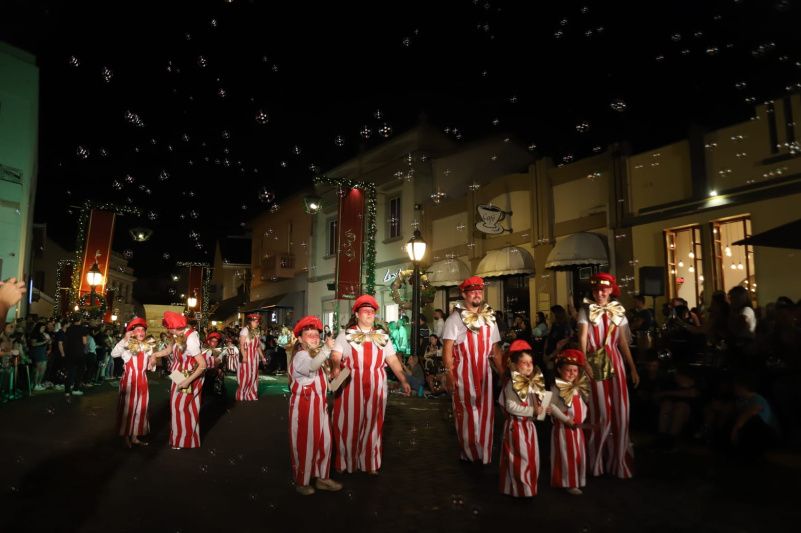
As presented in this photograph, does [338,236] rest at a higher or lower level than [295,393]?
higher

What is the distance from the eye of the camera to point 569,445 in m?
5.04

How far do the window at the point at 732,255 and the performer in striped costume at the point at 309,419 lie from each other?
10682 millimetres

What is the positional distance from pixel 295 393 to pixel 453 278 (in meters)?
Result: 14.2

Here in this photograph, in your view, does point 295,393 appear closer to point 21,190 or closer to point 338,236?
point 338,236

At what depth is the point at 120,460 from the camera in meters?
6.68

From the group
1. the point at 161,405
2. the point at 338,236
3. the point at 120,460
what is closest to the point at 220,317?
the point at 338,236

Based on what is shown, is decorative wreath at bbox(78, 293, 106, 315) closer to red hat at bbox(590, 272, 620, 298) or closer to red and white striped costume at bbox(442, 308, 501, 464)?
red and white striped costume at bbox(442, 308, 501, 464)

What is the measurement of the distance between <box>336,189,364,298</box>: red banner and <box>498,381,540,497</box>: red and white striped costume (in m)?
14.0

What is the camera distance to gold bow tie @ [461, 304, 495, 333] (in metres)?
6.03

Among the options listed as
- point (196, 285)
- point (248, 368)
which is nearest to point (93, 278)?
point (248, 368)

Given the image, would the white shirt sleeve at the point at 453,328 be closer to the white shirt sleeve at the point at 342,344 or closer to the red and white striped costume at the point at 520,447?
the white shirt sleeve at the point at 342,344

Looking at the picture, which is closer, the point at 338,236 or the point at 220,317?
the point at 338,236

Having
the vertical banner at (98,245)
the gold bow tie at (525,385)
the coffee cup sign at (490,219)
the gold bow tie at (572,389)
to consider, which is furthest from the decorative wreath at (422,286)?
the gold bow tie at (525,385)

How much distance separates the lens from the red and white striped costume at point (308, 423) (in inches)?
200
